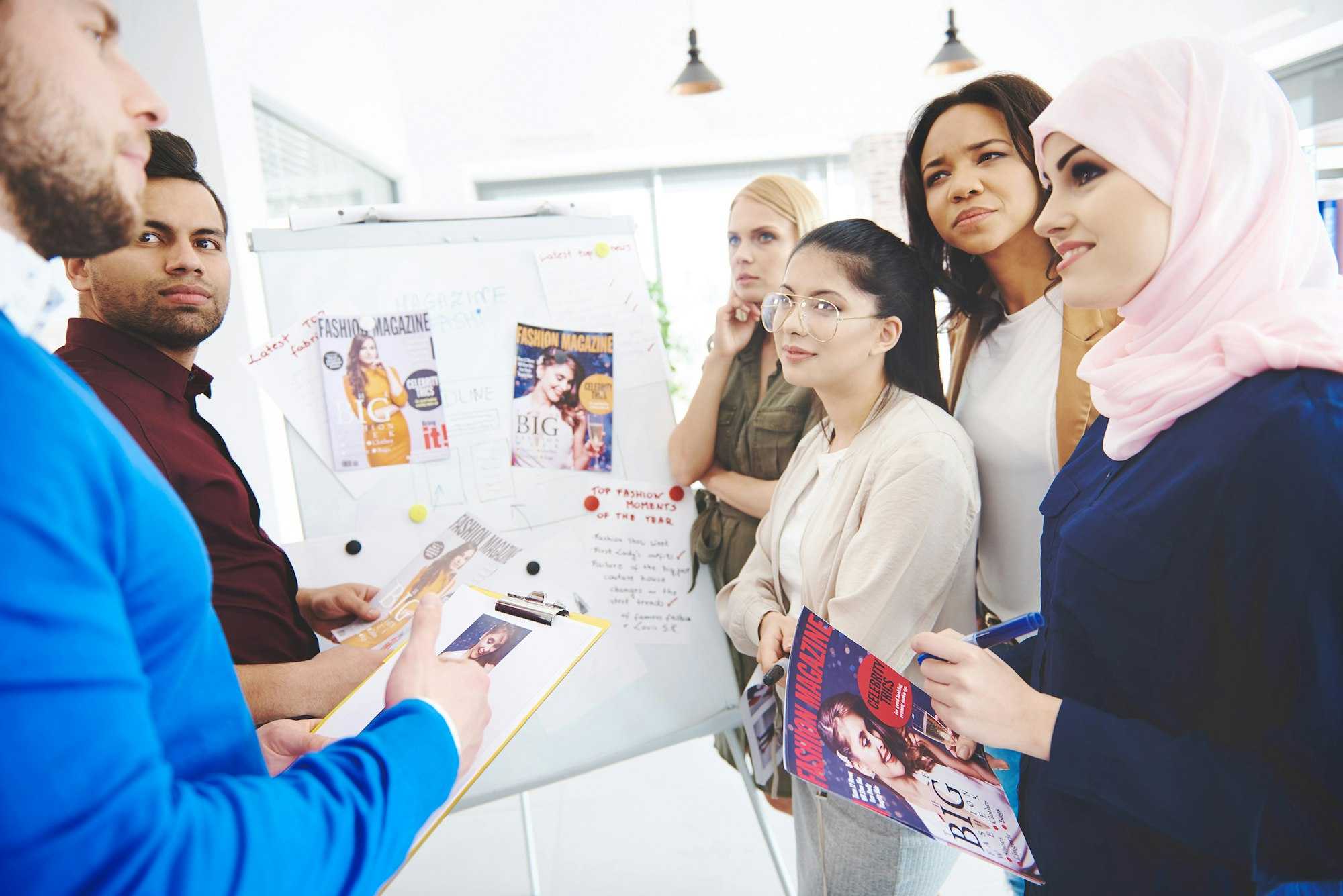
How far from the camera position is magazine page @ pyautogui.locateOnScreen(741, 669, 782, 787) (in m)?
1.39

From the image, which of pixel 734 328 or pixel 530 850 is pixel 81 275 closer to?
pixel 734 328

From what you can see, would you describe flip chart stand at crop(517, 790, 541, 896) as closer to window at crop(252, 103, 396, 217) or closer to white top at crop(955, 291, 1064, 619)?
white top at crop(955, 291, 1064, 619)

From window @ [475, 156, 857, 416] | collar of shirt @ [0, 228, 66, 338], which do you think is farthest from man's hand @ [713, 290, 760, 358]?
window @ [475, 156, 857, 416]

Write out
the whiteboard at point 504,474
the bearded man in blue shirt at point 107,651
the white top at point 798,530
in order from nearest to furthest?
1. the bearded man in blue shirt at point 107,651
2. the white top at point 798,530
3. the whiteboard at point 504,474

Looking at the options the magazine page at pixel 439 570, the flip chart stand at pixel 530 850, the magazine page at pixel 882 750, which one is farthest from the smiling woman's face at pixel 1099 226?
the flip chart stand at pixel 530 850

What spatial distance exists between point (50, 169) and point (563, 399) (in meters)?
1.12

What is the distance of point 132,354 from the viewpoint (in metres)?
1.17

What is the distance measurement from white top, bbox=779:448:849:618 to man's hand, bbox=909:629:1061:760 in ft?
1.58

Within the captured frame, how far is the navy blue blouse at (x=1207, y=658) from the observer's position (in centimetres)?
63

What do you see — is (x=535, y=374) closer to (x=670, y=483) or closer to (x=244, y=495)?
(x=670, y=483)

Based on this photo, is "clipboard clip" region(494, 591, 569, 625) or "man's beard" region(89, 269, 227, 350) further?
"man's beard" region(89, 269, 227, 350)

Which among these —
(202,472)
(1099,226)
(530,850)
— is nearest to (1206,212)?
(1099,226)

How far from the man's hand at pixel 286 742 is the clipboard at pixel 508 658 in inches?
0.9

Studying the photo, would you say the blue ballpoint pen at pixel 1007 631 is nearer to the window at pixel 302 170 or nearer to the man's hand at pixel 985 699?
the man's hand at pixel 985 699
